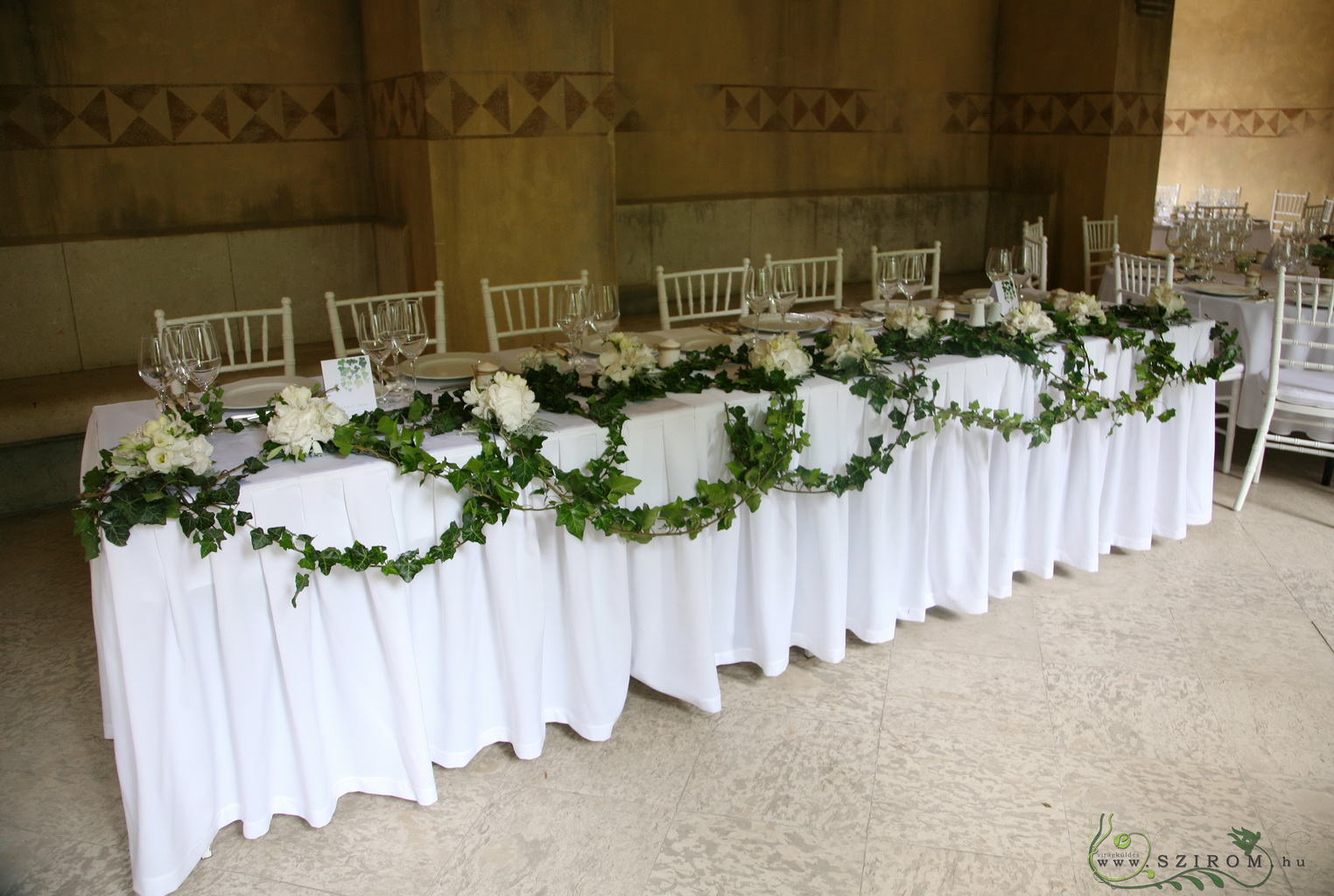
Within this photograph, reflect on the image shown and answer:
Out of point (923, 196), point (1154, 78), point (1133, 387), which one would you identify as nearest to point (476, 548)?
point (1133, 387)

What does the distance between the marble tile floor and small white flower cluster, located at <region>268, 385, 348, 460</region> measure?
88 cm

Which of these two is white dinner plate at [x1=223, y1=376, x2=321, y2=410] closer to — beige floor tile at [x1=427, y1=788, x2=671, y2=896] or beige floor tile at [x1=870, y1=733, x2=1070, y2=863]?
beige floor tile at [x1=427, y1=788, x2=671, y2=896]

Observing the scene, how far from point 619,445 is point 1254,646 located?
2.06m

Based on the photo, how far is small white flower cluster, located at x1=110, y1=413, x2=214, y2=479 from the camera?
1940mm

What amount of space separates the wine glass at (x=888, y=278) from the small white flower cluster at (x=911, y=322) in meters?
0.23

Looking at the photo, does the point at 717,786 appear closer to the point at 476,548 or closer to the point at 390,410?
the point at 476,548

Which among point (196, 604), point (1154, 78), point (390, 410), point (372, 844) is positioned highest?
point (1154, 78)

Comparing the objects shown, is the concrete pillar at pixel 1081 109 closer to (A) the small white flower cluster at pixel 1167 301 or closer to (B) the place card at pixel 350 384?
(A) the small white flower cluster at pixel 1167 301

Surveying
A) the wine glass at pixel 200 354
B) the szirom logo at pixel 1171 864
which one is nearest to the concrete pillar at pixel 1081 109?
the szirom logo at pixel 1171 864

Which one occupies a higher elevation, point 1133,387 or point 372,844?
point 1133,387

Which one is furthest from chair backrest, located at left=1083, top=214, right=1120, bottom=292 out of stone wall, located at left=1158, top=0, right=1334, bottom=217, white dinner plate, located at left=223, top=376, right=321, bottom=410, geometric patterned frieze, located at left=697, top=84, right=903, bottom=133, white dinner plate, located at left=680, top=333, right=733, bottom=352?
white dinner plate, located at left=223, top=376, right=321, bottom=410

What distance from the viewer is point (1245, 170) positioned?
32.5 feet

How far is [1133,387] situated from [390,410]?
2.40 meters

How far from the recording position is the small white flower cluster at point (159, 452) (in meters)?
1.94
